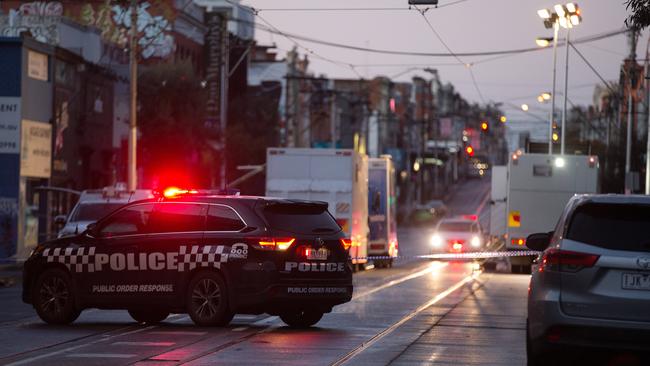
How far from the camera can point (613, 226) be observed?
11.7m

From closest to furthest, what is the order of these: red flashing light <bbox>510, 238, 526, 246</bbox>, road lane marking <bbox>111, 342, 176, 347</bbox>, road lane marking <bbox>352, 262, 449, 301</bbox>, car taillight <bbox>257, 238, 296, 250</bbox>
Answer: road lane marking <bbox>111, 342, 176, 347</bbox>
car taillight <bbox>257, 238, 296, 250</bbox>
road lane marking <bbox>352, 262, 449, 301</bbox>
red flashing light <bbox>510, 238, 526, 246</bbox>

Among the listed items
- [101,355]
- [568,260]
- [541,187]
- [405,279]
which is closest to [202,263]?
[101,355]

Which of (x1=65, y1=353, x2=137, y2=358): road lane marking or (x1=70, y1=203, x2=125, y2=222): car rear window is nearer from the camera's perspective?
(x1=65, y1=353, x2=137, y2=358): road lane marking

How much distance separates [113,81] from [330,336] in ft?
135

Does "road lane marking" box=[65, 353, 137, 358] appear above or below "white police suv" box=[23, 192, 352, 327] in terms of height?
below

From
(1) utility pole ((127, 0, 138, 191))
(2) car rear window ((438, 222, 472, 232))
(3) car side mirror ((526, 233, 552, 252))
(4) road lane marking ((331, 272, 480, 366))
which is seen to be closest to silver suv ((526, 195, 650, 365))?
(3) car side mirror ((526, 233, 552, 252))

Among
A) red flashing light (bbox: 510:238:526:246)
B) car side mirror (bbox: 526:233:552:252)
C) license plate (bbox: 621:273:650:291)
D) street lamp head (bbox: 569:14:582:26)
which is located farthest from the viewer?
street lamp head (bbox: 569:14:582:26)

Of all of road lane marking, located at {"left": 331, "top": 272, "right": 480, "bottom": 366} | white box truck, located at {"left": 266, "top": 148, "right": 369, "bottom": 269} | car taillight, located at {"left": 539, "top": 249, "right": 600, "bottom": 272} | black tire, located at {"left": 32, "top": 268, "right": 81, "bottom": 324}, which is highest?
white box truck, located at {"left": 266, "top": 148, "right": 369, "bottom": 269}

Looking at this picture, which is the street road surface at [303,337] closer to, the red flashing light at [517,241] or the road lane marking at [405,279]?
the road lane marking at [405,279]

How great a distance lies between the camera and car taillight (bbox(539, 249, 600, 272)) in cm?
1152

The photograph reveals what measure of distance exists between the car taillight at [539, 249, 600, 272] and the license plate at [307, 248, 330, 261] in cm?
640

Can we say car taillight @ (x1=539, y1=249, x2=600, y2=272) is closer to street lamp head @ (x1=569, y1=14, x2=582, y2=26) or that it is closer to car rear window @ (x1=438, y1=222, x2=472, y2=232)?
car rear window @ (x1=438, y1=222, x2=472, y2=232)

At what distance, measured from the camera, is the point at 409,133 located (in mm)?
155500

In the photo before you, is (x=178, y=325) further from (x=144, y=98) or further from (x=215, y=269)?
(x=144, y=98)
